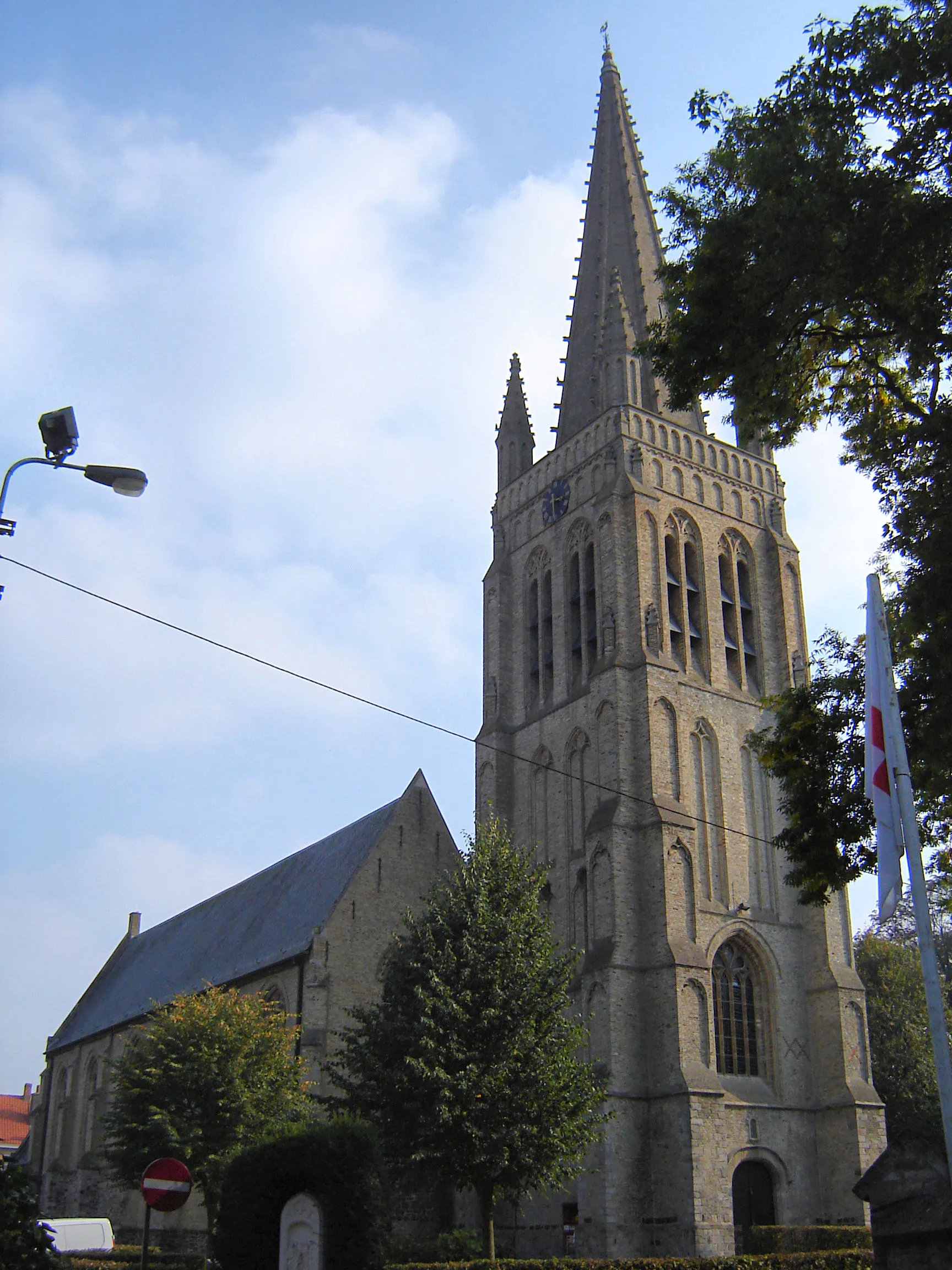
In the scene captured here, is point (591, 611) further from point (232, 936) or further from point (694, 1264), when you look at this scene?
point (694, 1264)

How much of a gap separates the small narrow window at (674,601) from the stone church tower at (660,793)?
0.20 feet

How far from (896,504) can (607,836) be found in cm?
1711

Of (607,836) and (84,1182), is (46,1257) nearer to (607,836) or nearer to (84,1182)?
(607,836)

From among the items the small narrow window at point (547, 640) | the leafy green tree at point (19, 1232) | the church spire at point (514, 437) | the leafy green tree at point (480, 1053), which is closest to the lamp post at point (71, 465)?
the leafy green tree at point (19, 1232)

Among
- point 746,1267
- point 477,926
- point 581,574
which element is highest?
point 581,574

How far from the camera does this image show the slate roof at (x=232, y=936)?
35688 mm

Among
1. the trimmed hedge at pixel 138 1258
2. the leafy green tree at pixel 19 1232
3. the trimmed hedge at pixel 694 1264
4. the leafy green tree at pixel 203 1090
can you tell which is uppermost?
the leafy green tree at pixel 203 1090

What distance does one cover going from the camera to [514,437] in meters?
43.9

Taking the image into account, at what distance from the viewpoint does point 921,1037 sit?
136ft

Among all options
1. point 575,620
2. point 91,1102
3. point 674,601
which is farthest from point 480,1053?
point 91,1102

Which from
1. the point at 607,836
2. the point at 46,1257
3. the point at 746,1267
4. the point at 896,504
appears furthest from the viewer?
the point at 607,836

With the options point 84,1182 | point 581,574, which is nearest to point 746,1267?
point 581,574

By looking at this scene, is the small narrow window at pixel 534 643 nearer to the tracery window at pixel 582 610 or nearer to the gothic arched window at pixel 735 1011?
the tracery window at pixel 582 610

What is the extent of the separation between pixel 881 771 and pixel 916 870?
4.08 feet
